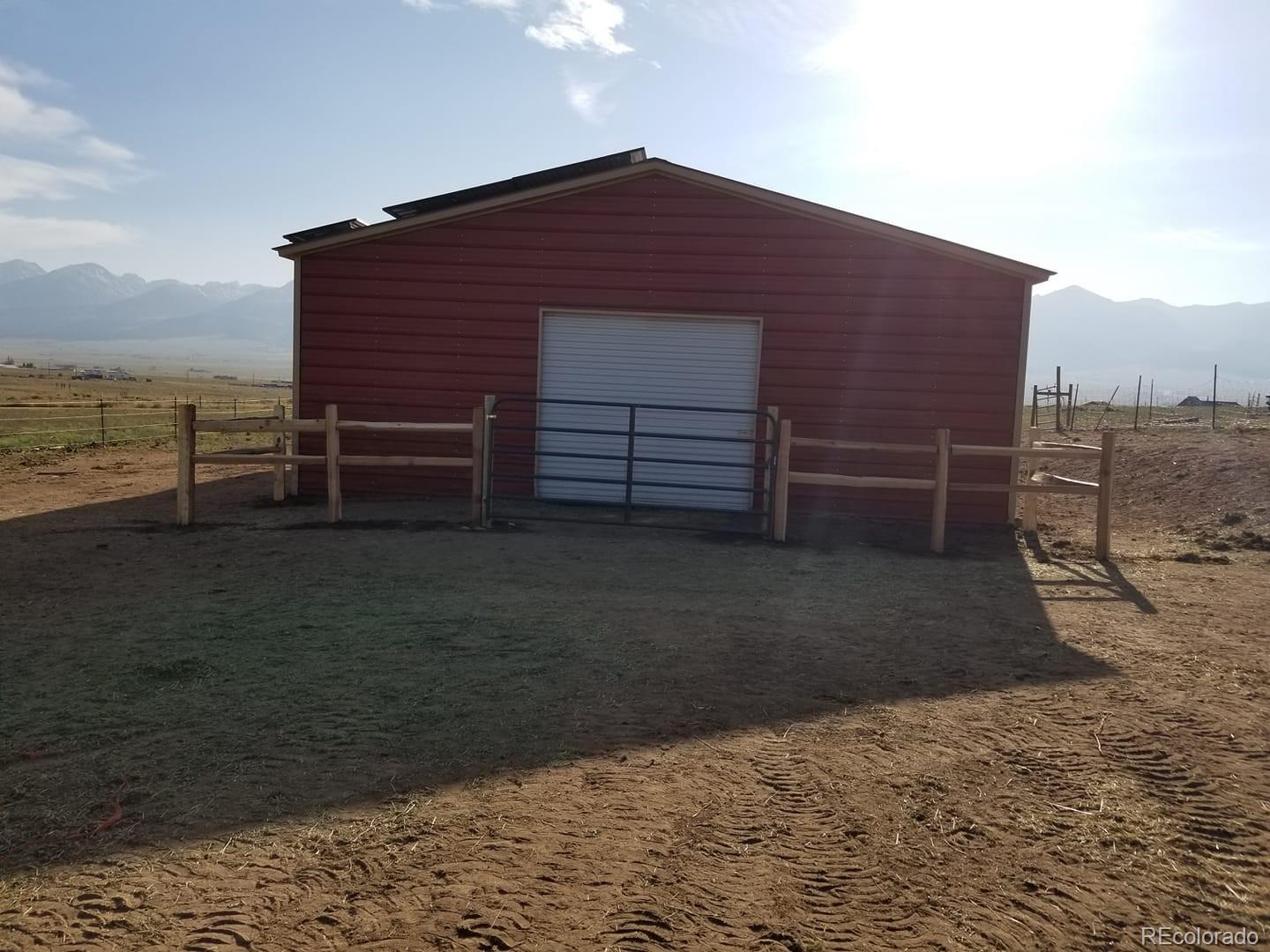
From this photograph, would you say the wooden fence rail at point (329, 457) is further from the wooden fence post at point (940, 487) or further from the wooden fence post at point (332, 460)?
the wooden fence post at point (940, 487)

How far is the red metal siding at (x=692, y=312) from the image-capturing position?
1030 cm

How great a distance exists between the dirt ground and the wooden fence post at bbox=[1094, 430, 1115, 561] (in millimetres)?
1107

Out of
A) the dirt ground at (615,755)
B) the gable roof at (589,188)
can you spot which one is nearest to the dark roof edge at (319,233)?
the gable roof at (589,188)

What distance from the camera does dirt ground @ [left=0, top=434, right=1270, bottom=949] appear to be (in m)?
2.61

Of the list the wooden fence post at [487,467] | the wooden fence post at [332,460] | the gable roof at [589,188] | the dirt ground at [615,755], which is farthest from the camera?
the gable roof at [589,188]

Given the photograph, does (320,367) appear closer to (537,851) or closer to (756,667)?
(756,667)

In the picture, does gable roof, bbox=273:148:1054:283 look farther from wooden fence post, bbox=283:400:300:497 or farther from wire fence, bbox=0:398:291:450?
wire fence, bbox=0:398:291:450

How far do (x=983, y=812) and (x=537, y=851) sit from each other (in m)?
1.56

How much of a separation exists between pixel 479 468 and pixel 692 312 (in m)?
3.28

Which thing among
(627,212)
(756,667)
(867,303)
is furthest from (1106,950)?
(627,212)

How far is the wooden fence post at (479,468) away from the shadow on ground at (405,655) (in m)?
0.41

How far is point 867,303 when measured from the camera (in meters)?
10.4

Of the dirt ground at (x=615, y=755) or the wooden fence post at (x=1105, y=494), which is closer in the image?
the dirt ground at (x=615, y=755)

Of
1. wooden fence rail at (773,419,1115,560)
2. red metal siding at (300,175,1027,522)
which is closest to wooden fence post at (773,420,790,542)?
wooden fence rail at (773,419,1115,560)
